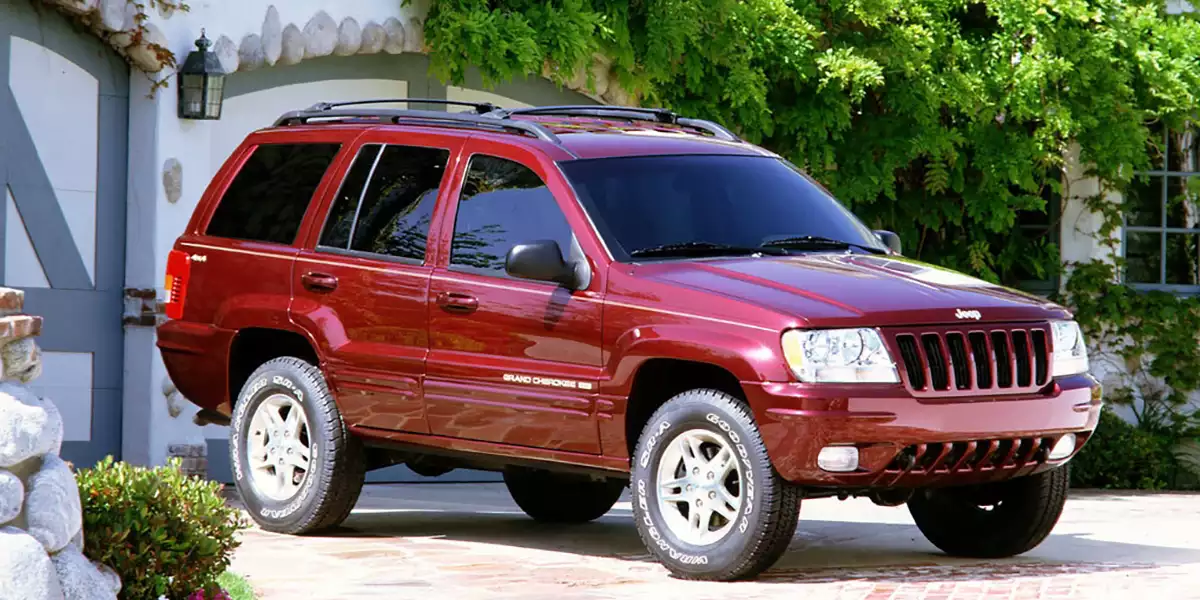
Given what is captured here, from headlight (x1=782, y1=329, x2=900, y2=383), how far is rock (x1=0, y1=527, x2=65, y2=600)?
307cm

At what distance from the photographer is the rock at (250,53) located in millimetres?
12852

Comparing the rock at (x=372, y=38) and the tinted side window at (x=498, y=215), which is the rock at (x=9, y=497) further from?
the rock at (x=372, y=38)

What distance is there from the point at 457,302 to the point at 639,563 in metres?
1.37

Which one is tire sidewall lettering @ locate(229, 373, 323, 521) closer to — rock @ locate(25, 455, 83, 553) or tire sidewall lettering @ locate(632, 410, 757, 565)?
tire sidewall lettering @ locate(632, 410, 757, 565)

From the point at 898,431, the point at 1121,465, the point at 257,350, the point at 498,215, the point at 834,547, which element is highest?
the point at 498,215

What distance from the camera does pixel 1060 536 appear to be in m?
10.4

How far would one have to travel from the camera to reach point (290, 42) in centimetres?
1315

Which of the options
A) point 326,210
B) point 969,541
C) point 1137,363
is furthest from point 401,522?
point 1137,363

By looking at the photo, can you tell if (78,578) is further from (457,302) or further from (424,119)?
(424,119)

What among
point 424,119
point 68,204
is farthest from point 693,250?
point 68,204

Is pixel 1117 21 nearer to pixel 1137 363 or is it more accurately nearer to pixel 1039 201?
pixel 1039 201

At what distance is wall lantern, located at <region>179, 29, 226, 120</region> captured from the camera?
40.5 ft

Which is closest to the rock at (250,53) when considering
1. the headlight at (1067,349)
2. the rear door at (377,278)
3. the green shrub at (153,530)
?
the rear door at (377,278)

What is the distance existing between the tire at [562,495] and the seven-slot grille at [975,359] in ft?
9.66
